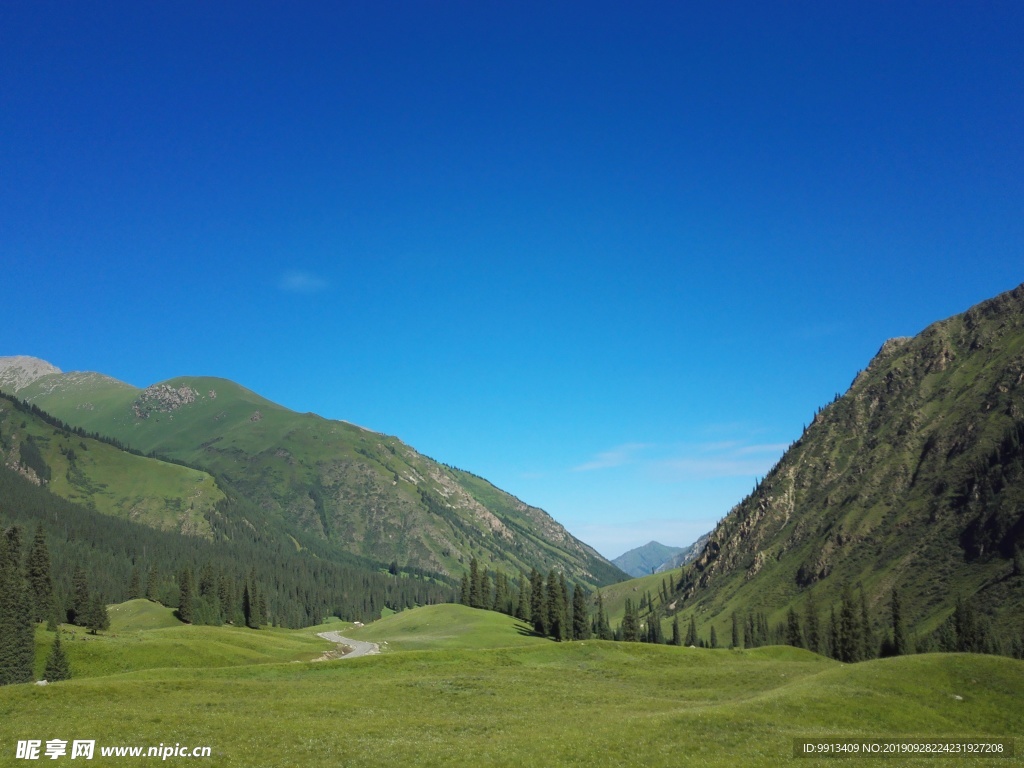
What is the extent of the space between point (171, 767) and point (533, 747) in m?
18.4

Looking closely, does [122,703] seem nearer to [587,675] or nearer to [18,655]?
[18,655]

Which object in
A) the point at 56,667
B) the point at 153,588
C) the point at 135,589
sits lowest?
the point at 135,589

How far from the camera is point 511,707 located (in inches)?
2080

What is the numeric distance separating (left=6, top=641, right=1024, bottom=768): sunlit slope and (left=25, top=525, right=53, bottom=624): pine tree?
59592mm

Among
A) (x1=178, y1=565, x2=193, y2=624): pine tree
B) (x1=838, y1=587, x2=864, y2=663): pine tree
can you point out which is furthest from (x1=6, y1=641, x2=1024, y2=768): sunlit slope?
(x1=178, y1=565, x2=193, y2=624): pine tree

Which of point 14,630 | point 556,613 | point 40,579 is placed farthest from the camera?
point 556,613

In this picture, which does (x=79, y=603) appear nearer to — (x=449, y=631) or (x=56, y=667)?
(x=56, y=667)

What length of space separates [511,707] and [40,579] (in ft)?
326

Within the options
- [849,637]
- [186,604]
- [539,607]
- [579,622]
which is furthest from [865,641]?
[186,604]

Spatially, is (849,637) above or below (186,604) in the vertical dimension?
below

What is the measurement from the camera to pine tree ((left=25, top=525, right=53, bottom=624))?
108887mm

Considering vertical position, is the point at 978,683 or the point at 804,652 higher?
the point at 978,683

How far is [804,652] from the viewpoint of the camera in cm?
11631

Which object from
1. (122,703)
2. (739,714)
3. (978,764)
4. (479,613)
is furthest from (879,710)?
(479,613)
